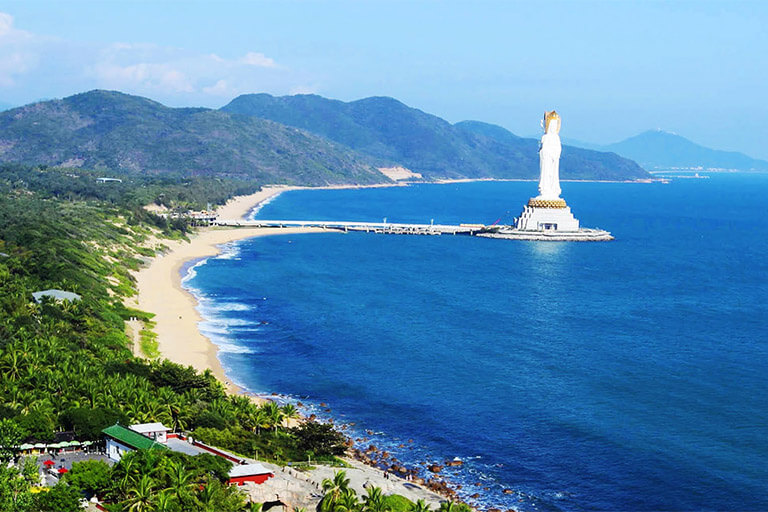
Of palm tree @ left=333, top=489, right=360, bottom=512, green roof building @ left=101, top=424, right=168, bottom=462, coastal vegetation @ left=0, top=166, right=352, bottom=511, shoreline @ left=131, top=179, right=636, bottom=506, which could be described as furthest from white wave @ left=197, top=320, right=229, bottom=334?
palm tree @ left=333, top=489, right=360, bottom=512

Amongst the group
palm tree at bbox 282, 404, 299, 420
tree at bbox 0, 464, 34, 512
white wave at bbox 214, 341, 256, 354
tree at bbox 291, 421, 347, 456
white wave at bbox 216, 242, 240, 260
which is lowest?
tree at bbox 291, 421, 347, 456

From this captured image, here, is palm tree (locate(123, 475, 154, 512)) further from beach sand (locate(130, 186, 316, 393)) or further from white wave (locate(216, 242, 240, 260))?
white wave (locate(216, 242, 240, 260))

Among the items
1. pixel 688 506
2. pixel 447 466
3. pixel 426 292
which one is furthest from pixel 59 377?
pixel 426 292

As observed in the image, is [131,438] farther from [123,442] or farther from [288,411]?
[288,411]

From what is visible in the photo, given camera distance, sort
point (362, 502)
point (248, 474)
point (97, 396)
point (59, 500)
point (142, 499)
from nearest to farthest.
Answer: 1. point (59, 500)
2. point (142, 499)
3. point (248, 474)
4. point (362, 502)
5. point (97, 396)

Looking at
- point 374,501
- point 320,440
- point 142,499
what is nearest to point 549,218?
point 320,440

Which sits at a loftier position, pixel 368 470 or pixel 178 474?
pixel 178 474

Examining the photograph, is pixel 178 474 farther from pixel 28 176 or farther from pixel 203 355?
pixel 28 176

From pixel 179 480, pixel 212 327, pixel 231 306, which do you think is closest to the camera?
pixel 179 480
